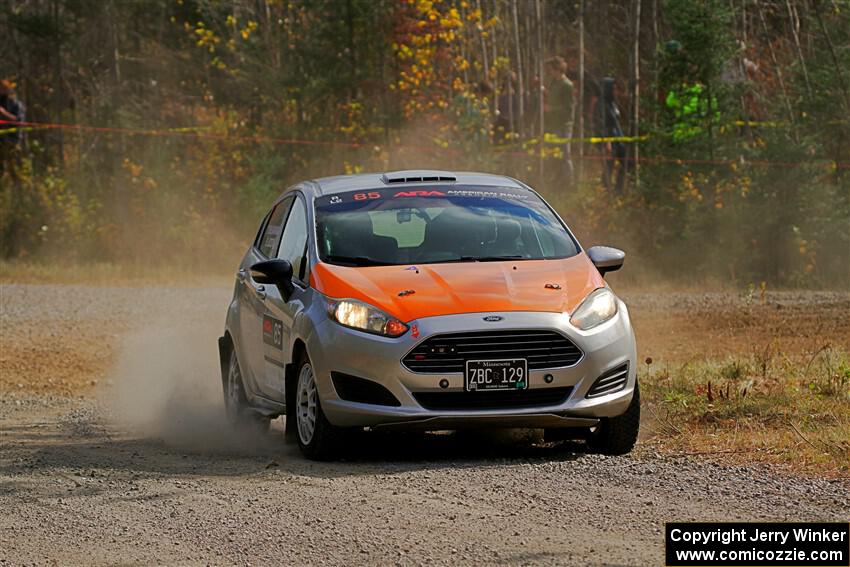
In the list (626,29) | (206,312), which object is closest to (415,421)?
(206,312)

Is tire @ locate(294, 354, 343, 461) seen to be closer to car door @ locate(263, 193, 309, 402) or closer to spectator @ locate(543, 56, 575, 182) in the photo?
car door @ locate(263, 193, 309, 402)

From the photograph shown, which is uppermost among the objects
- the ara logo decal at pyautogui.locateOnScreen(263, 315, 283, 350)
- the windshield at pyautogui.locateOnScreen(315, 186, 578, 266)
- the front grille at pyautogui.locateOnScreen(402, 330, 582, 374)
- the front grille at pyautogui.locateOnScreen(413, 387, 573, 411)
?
the windshield at pyautogui.locateOnScreen(315, 186, 578, 266)

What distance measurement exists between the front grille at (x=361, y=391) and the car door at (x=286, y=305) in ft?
2.49

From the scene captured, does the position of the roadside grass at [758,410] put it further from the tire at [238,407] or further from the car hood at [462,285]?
the tire at [238,407]

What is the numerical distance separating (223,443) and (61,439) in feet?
4.83

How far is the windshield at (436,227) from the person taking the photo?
10289 mm

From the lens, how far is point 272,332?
35.0ft

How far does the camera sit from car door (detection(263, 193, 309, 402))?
10156mm

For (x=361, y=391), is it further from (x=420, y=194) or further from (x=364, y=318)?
(x=420, y=194)

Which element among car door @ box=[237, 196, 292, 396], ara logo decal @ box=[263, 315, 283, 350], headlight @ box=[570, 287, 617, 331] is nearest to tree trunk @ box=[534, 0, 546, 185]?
car door @ box=[237, 196, 292, 396]

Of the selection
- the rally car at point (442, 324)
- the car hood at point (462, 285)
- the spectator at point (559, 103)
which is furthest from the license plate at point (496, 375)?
the spectator at point (559, 103)

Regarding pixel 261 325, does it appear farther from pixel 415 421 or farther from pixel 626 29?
pixel 626 29

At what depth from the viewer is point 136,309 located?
23016 mm

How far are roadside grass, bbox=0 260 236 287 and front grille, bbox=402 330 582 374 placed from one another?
684 inches
